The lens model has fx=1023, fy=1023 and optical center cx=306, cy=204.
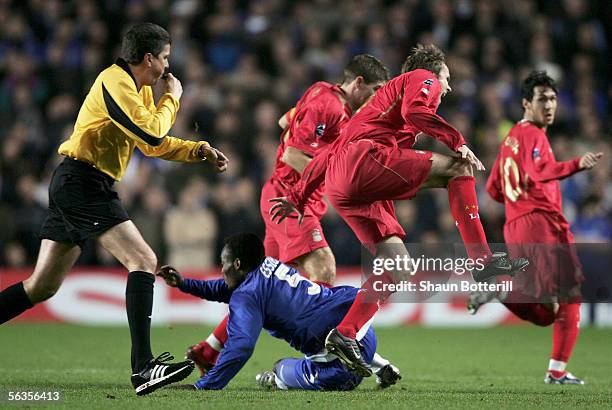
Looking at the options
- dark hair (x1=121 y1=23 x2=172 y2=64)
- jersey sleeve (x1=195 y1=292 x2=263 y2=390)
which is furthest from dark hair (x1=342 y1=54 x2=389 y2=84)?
jersey sleeve (x1=195 y1=292 x2=263 y2=390)

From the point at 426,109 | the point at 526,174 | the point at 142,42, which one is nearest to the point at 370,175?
the point at 426,109

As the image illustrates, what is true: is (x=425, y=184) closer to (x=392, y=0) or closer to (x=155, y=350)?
(x=155, y=350)

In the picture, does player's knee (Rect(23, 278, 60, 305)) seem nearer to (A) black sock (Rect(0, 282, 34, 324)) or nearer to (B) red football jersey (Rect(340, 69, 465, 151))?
(A) black sock (Rect(0, 282, 34, 324))

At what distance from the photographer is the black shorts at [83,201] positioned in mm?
6117

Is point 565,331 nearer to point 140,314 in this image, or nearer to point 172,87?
point 140,314

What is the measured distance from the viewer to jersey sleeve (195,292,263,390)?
19.5 feet

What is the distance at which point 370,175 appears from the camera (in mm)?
6219

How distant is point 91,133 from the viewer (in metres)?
6.25

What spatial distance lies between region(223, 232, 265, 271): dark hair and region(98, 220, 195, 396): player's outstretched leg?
537 millimetres

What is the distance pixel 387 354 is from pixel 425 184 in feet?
10.8

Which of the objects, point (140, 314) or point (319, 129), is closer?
point (140, 314)

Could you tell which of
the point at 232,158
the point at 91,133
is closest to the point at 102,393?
the point at 91,133

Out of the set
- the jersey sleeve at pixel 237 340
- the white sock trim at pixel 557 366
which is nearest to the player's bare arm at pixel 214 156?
the jersey sleeve at pixel 237 340

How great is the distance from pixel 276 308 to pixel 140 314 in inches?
32.5
